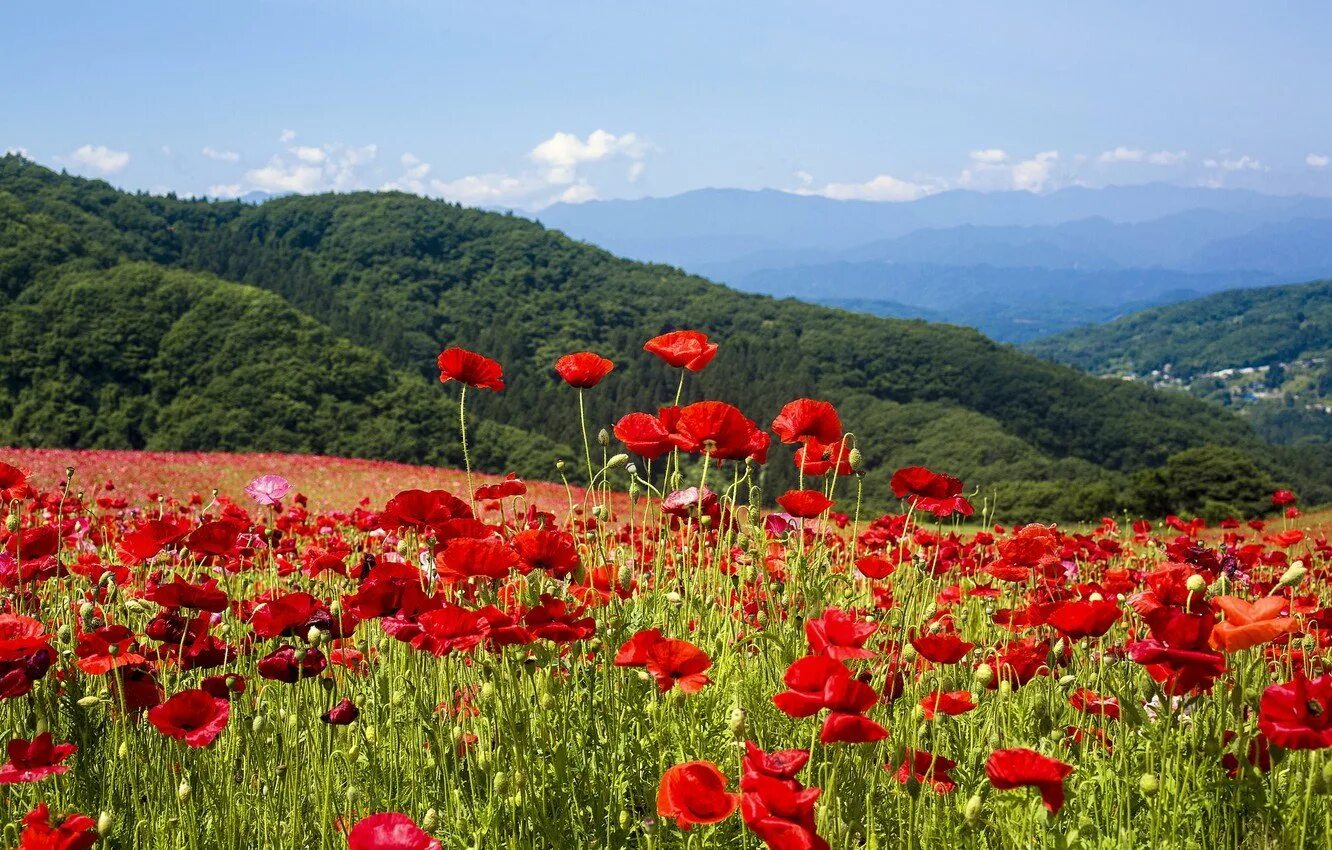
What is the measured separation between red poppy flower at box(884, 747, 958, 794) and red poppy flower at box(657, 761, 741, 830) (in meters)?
0.72

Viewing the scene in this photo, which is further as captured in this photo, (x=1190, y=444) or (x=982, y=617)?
(x=1190, y=444)

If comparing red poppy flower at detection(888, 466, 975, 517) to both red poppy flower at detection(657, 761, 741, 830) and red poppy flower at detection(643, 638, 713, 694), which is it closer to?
red poppy flower at detection(643, 638, 713, 694)

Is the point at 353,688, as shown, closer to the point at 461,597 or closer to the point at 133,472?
the point at 461,597

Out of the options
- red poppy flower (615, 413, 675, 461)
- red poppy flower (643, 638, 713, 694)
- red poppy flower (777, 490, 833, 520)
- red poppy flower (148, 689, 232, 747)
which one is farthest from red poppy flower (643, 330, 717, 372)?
red poppy flower (148, 689, 232, 747)

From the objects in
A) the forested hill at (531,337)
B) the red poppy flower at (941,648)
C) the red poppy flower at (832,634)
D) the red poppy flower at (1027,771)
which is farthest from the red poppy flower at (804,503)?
the forested hill at (531,337)

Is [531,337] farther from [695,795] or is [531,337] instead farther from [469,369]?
[695,795]

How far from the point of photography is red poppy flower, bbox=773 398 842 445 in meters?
2.93

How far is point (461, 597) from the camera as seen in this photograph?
3.15m

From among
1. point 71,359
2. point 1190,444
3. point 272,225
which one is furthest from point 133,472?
point 272,225

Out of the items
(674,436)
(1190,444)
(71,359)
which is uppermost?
(674,436)

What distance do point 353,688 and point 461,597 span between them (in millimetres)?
478

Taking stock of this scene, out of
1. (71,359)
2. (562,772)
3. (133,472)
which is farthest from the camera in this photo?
(71,359)

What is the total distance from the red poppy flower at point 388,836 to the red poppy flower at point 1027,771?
3.17 ft

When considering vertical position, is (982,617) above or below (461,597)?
below
